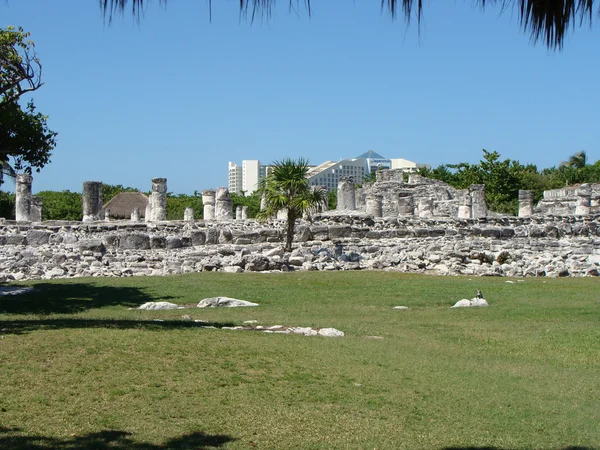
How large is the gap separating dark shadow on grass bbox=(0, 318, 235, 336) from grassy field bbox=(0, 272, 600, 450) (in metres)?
0.03

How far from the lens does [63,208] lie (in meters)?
51.0

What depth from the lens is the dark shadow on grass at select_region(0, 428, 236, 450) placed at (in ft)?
17.3

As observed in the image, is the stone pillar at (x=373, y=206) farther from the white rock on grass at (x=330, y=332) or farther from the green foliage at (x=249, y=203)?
the green foliage at (x=249, y=203)

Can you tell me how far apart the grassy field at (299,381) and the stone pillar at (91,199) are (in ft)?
50.2

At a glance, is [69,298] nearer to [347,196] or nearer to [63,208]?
[347,196]

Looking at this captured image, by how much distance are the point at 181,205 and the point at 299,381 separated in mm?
52881

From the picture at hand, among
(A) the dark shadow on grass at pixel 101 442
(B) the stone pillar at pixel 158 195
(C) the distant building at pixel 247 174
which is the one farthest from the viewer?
(C) the distant building at pixel 247 174

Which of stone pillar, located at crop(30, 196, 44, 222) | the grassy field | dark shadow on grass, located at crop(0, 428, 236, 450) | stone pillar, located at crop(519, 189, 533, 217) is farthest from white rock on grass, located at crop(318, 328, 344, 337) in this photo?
stone pillar, located at crop(519, 189, 533, 217)

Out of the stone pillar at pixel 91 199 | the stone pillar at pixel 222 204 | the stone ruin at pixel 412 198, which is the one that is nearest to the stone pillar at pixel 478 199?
the stone ruin at pixel 412 198

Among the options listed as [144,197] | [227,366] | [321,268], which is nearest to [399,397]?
[227,366]

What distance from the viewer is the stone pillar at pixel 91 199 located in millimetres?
27686

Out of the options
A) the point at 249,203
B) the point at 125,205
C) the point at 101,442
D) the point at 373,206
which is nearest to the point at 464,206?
the point at 373,206

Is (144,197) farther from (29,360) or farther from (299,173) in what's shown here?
(29,360)

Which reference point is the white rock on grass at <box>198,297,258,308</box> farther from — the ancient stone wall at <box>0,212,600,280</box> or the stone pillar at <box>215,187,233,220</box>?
the stone pillar at <box>215,187,233,220</box>
